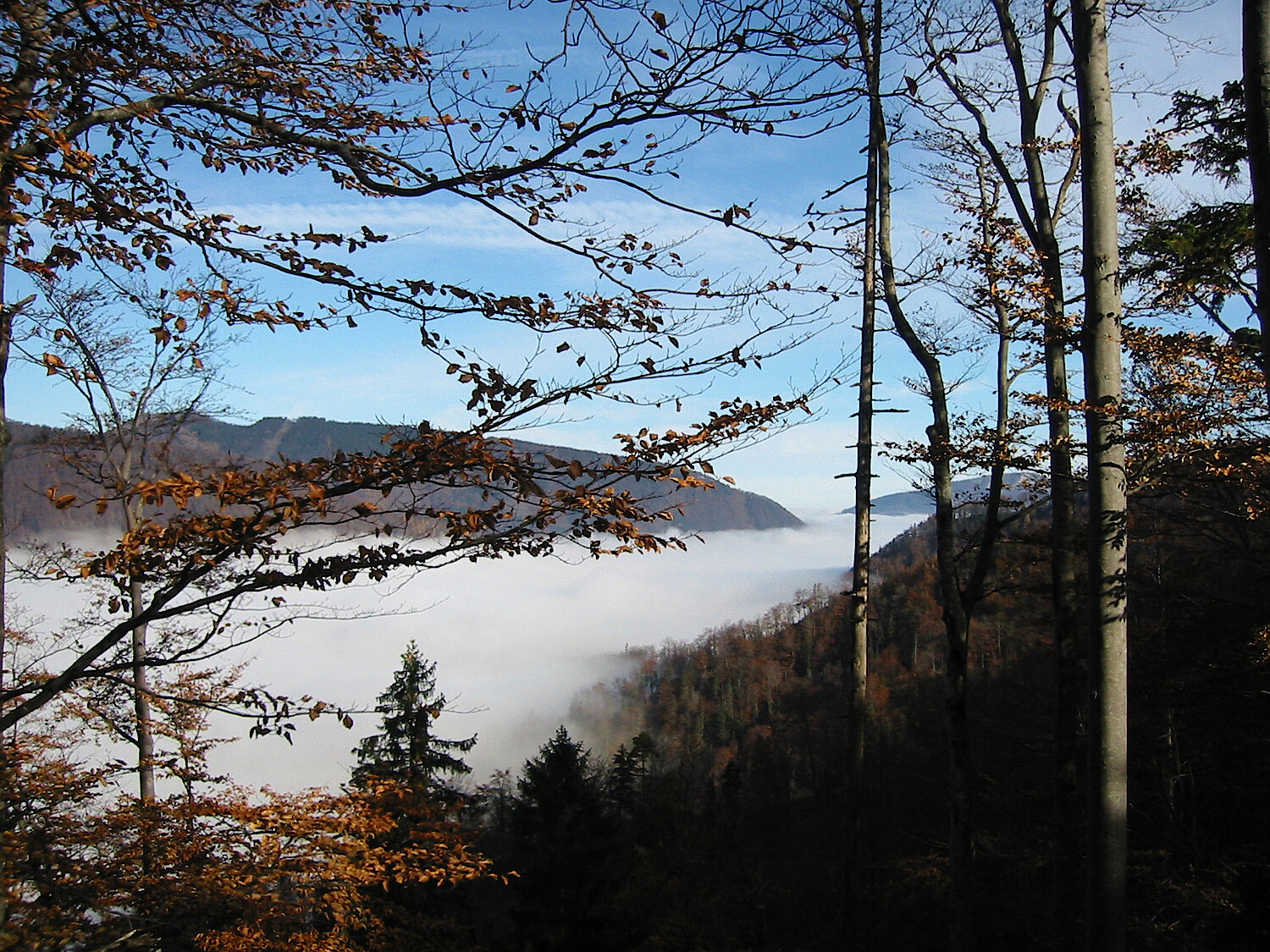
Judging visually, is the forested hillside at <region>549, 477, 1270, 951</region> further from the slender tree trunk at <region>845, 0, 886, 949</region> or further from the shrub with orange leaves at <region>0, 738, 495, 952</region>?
the shrub with orange leaves at <region>0, 738, 495, 952</region>

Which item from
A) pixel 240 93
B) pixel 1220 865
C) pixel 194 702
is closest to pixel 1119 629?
pixel 194 702

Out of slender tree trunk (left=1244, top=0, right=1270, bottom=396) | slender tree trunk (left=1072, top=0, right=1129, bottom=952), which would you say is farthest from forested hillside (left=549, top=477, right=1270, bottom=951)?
slender tree trunk (left=1244, top=0, right=1270, bottom=396)

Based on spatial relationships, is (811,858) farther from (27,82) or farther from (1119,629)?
(27,82)

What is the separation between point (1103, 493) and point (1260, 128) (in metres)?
1.81

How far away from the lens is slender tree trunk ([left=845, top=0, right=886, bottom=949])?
7426mm

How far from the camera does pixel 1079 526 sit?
924cm

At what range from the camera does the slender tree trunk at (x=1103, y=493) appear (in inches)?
154

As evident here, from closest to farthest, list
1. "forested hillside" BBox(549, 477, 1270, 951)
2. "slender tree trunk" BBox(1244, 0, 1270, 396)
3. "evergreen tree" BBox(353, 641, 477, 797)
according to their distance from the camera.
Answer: "slender tree trunk" BBox(1244, 0, 1270, 396), "forested hillside" BBox(549, 477, 1270, 951), "evergreen tree" BBox(353, 641, 477, 797)

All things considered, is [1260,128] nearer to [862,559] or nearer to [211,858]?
[862,559]

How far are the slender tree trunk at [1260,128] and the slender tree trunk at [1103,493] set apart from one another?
0.84 m

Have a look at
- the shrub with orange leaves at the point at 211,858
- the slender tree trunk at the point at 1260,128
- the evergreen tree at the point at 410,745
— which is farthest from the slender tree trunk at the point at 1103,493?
the evergreen tree at the point at 410,745

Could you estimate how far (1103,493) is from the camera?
13.7ft

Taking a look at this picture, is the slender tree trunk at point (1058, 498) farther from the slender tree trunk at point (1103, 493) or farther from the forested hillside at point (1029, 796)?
the slender tree trunk at point (1103, 493)

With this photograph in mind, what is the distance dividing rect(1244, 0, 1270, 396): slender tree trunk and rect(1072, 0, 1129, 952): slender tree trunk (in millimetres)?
843
